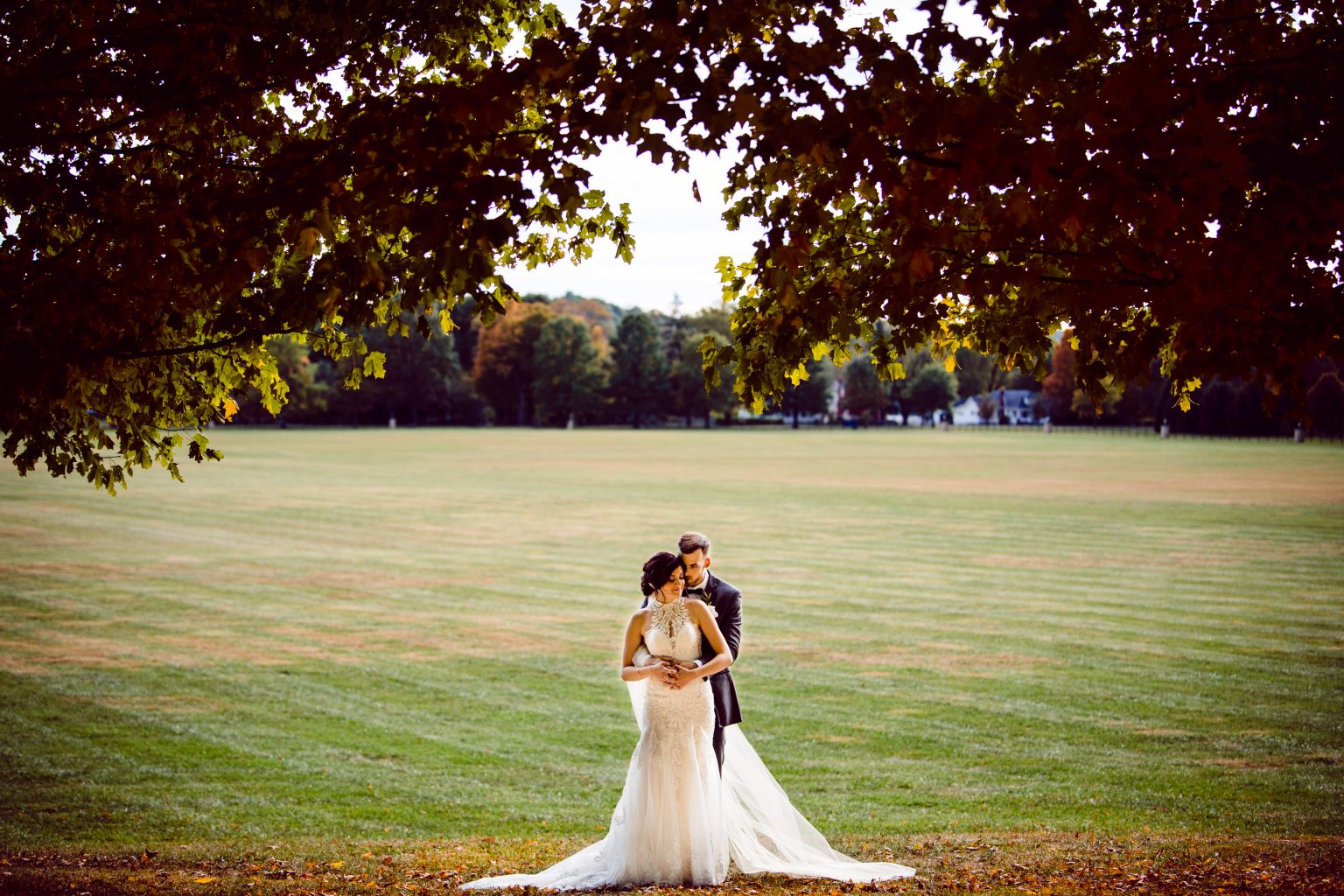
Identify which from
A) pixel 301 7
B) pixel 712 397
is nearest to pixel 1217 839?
pixel 301 7

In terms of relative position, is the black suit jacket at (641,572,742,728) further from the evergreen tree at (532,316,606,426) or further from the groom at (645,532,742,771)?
the evergreen tree at (532,316,606,426)

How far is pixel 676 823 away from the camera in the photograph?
7.51 m

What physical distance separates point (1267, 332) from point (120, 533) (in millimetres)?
30523

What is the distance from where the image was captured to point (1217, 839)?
884 centimetres

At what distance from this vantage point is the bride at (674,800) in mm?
7465

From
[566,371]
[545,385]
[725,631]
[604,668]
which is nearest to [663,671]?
[725,631]

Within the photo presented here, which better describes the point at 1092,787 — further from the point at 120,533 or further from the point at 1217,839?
the point at 120,533

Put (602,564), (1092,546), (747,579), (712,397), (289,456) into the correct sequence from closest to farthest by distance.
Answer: (747,579) → (602,564) → (1092,546) → (289,456) → (712,397)

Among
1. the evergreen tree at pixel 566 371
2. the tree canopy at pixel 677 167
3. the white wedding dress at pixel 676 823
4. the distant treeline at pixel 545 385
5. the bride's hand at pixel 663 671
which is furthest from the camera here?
the evergreen tree at pixel 566 371

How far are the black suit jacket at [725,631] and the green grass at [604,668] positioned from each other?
2.34m

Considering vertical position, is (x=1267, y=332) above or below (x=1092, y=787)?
above

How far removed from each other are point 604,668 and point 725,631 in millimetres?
8403

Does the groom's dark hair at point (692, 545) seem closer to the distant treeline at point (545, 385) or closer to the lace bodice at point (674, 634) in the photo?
the lace bodice at point (674, 634)

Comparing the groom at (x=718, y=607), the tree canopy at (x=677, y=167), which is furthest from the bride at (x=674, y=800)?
the tree canopy at (x=677, y=167)
